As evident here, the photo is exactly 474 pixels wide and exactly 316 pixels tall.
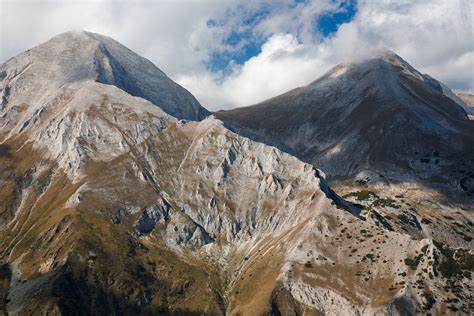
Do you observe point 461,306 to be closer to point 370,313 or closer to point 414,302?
point 414,302

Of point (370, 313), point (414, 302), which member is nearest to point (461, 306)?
point (414, 302)
